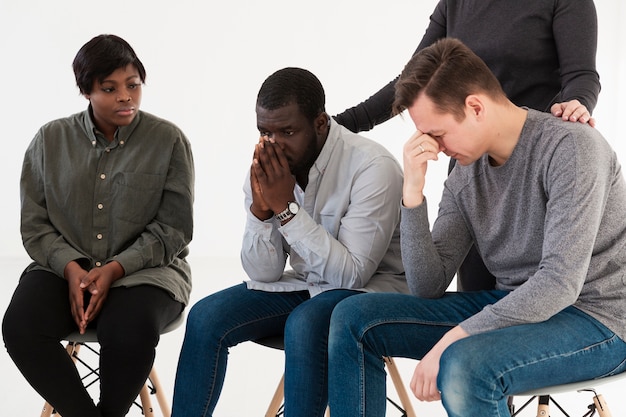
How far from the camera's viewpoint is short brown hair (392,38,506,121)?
5.84ft

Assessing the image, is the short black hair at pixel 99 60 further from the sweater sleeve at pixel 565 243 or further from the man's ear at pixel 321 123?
the sweater sleeve at pixel 565 243

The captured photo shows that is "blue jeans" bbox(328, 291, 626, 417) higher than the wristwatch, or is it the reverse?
the wristwatch

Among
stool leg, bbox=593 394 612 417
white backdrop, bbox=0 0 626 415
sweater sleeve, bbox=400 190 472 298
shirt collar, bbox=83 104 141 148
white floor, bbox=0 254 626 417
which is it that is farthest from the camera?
white backdrop, bbox=0 0 626 415

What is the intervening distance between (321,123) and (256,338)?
0.60 metres

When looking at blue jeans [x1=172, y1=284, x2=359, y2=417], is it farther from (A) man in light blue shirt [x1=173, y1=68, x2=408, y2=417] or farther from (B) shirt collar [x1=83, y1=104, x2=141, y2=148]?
(B) shirt collar [x1=83, y1=104, x2=141, y2=148]

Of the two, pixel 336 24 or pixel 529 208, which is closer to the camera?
pixel 529 208

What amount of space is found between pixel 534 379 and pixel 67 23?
4673 mm

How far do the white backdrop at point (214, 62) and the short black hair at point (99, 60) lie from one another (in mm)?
3160

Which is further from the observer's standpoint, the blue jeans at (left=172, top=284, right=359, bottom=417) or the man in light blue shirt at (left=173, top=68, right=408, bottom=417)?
the man in light blue shirt at (left=173, top=68, right=408, bottom=417)

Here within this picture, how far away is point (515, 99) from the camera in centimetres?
234

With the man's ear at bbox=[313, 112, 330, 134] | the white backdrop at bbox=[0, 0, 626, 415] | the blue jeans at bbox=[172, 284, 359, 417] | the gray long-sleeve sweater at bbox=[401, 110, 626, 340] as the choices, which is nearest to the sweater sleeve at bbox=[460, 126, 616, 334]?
the gray long-sleeve sweater at bbox=[401, 110, 626, 340]

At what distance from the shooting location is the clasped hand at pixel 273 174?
2.16 m

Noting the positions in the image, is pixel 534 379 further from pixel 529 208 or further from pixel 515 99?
pixel 515 99

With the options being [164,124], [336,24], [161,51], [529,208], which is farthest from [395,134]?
[529,208]
